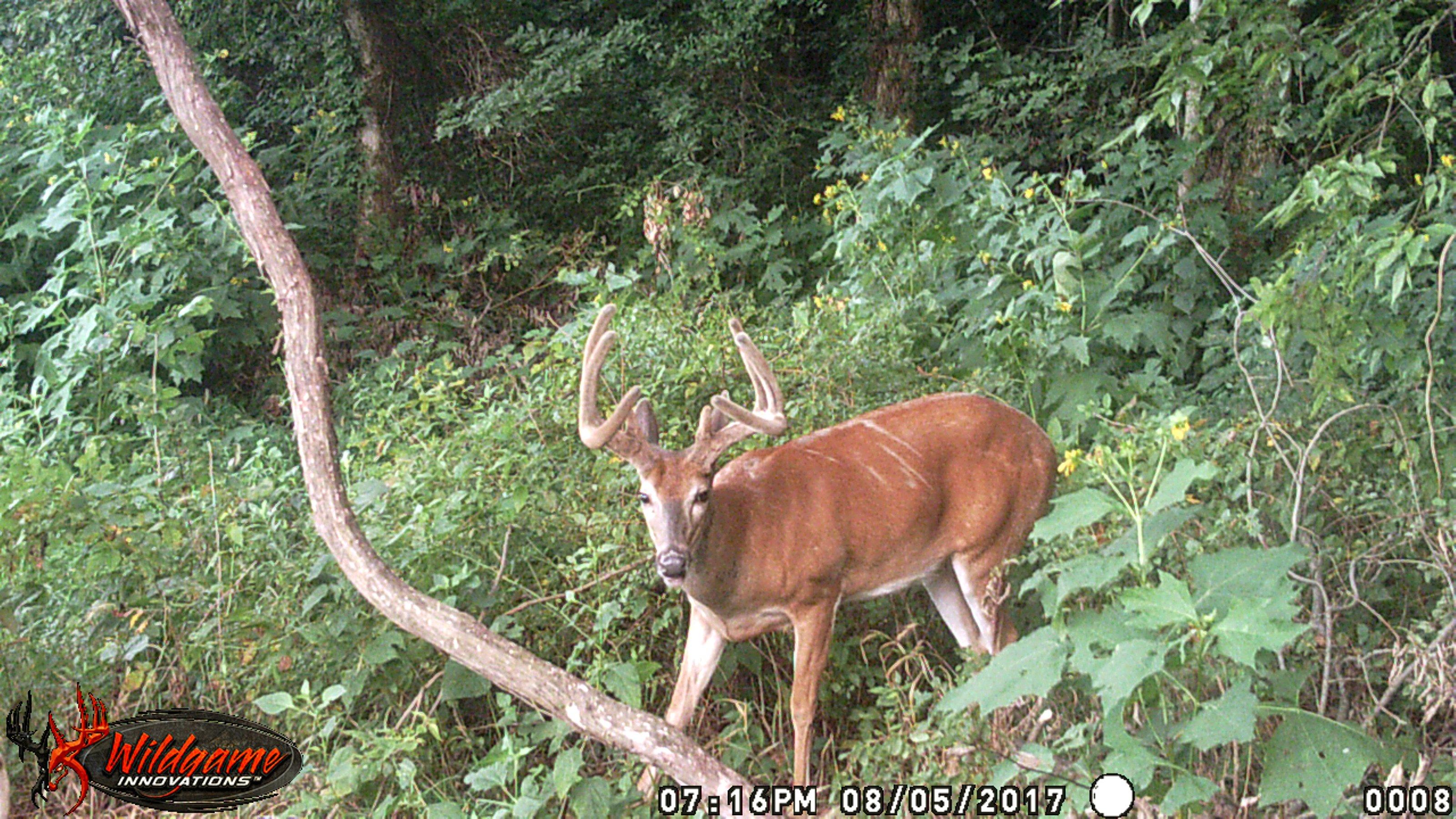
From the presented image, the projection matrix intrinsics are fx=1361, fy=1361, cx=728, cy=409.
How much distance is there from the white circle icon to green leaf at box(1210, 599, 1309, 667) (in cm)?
45

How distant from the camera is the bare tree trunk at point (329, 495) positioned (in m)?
4.16

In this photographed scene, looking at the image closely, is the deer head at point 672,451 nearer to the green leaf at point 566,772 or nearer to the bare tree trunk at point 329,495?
the bare tree trunk at point 329,495

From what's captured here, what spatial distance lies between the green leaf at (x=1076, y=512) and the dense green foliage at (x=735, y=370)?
1 cm

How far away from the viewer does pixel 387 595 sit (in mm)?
4543

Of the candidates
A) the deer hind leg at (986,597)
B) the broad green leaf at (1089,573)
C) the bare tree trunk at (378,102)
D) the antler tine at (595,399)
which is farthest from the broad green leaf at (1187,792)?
the bare tree trunk at (378,102)

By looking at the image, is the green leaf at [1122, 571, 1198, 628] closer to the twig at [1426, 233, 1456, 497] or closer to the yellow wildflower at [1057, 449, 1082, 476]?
the yellow wildflower at [1057, 449, 1082, 476]

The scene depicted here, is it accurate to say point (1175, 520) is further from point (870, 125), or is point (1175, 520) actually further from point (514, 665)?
point (870, 125)

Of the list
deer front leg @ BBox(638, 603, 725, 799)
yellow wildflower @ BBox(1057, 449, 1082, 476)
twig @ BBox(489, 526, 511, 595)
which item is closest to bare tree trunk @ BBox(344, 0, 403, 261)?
twig @ BBox(489, 526, 511, 595)

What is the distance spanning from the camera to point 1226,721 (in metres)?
3.13

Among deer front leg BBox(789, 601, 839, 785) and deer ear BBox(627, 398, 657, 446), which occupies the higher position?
deer ear BBox(627, 398, 657, 446)

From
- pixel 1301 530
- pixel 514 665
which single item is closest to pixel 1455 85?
pixel 1301 530

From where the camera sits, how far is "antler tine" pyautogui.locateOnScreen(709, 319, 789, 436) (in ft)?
14.8

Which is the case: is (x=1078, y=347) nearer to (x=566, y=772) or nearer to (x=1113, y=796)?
(x=1113, y=796)

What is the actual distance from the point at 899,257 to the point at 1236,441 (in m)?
2.31
